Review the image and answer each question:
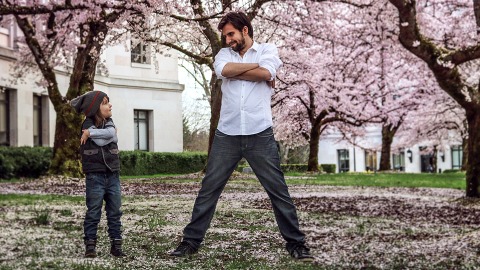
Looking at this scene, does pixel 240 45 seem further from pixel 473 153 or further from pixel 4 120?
pixel 4 120

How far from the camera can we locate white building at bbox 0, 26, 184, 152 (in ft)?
113

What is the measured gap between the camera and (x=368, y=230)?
8297 millimetres

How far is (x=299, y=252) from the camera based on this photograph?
5555 mm

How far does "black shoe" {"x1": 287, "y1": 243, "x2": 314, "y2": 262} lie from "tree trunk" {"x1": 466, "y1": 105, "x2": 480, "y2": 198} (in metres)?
8.65

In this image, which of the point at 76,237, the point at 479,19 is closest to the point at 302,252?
the point at 76,237

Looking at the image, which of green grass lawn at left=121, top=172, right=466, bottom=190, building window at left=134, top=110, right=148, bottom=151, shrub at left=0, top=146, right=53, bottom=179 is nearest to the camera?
green grass lawn at left=121, top=172, right=466, bottom=190

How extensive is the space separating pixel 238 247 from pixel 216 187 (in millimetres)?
1080

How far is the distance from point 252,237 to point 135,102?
3712 centimetres

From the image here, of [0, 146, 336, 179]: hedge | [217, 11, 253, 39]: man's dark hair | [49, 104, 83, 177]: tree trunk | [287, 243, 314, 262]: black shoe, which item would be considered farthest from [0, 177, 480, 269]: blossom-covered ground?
[0, 146, 336, 179]: hedge

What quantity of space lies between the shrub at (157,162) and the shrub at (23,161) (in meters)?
8.64

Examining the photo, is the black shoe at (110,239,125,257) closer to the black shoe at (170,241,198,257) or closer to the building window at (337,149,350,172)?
the black shoe at (170,241,198,257)

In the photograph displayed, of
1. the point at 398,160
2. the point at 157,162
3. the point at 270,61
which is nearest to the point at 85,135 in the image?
the point at 270,61

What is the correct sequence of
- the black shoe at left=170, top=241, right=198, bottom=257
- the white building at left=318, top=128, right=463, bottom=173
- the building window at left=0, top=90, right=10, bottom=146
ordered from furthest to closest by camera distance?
the white building at left=318, top=128, right=463, bottom=173, the building window at left=0, top=90, right=10, bottom=146, the black shoe at left=170, top=241, right=198, bottom=257

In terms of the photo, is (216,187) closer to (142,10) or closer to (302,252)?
(302,252)
